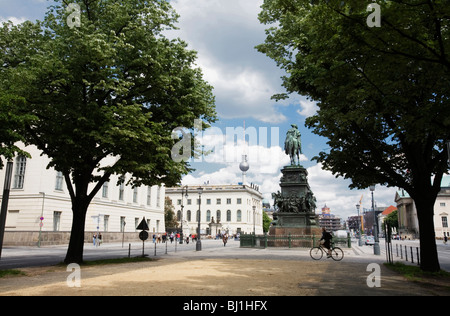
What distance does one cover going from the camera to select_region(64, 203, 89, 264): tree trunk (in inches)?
671

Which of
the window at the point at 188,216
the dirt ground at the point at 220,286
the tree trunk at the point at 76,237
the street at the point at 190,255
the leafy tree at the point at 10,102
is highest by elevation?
the leafy tree at the point at 10,102

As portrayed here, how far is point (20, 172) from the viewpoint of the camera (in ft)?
138

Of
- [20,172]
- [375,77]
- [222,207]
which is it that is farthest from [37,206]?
[222,207]

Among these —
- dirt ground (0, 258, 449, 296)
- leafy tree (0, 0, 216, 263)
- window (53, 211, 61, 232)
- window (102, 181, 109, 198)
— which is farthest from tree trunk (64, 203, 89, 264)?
window (102, 181, 109, 198)

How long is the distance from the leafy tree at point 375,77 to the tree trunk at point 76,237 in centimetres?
1123

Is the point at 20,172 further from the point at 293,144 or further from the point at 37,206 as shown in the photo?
the point at 293,144

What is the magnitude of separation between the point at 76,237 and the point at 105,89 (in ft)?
24.3

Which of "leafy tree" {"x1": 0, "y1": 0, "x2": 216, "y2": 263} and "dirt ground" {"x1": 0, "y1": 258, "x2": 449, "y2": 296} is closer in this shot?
"dirt ground" {"x1": 0, "y1": 258, "x2": 449, "y2": 296}

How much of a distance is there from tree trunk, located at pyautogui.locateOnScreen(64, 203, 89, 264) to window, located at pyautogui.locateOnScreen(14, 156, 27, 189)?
29.2m

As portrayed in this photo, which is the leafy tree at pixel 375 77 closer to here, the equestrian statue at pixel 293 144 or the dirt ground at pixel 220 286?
the dirt ground at pixel 220 286

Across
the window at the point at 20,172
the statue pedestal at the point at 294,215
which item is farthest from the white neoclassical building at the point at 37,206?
the statue pedestal at the point at 294,215

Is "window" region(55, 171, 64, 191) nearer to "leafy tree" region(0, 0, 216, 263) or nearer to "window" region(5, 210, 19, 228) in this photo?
"window" region(5, 210, 19, 228)

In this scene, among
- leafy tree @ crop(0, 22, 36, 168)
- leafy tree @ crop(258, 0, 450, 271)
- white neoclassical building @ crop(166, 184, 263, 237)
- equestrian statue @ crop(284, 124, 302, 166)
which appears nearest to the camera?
leafy tree @ crop(258, 0, 450, 271)

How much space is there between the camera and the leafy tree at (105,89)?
14789mm
